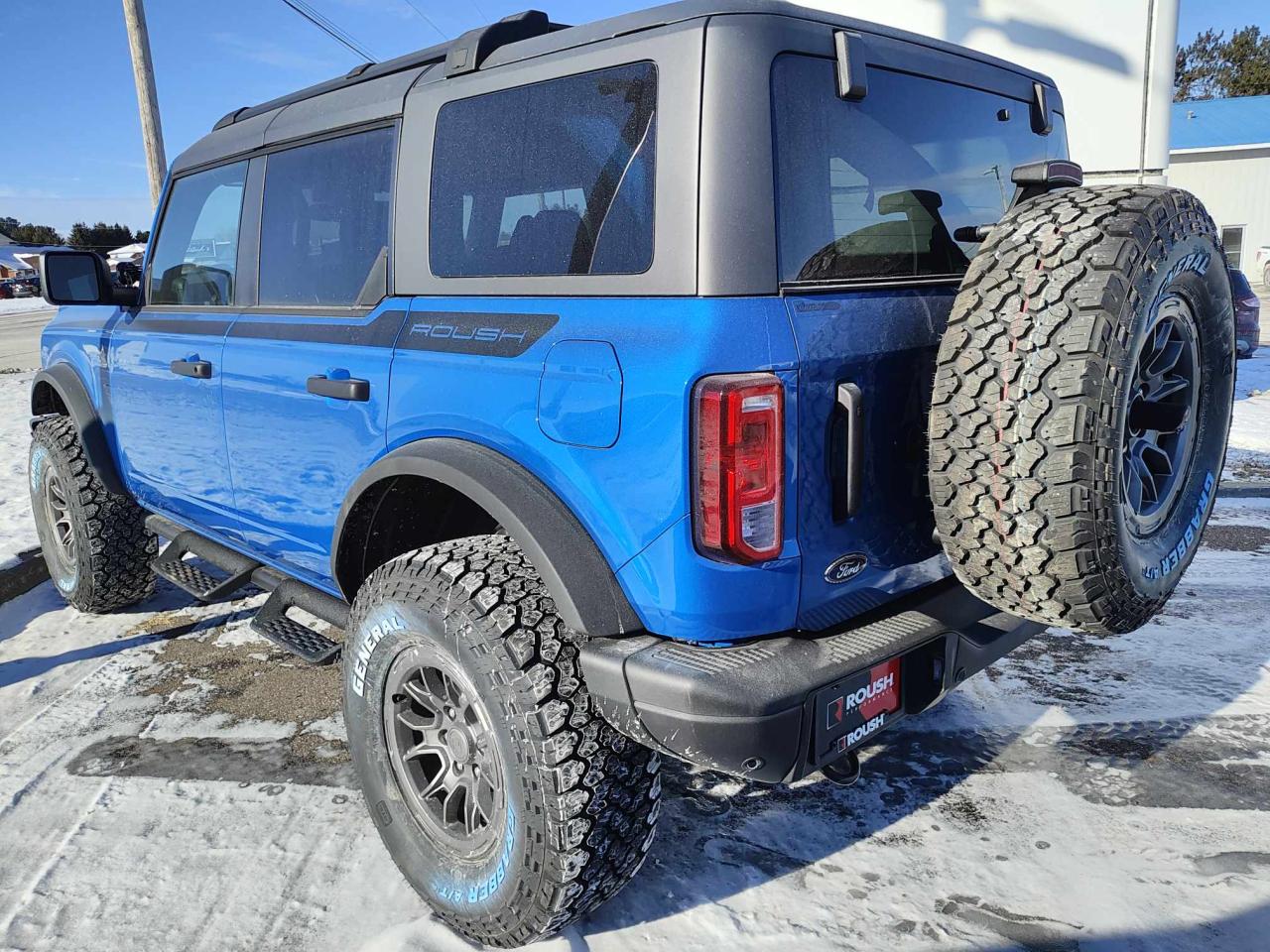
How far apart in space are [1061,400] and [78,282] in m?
3.67

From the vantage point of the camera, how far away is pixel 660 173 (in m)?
1.95

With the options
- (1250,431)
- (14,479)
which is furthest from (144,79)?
(1250,431)

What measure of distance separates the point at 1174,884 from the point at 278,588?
Result: 2801 mm

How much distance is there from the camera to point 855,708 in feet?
6.51

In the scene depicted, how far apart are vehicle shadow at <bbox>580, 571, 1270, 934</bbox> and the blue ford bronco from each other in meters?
0.27

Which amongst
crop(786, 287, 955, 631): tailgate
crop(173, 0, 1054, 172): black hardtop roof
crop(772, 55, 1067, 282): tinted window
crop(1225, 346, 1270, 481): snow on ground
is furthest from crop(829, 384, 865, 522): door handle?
crop(1225, 346, 1270, 481): snow on ground

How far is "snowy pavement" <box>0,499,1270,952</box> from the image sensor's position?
233 centimetres

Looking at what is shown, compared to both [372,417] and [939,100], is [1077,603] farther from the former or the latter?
[372,417]

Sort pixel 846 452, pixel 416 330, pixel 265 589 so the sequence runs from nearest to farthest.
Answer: pixel 846 452, pixel 416 330, pixel 265 589

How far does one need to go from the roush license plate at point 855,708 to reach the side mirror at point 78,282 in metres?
3.34

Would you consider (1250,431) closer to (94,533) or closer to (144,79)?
(94,533)

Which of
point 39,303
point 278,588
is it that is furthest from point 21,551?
point 39,303

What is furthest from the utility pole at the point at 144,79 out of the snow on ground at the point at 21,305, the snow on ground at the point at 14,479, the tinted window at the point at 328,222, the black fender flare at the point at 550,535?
the snow on ground at the point at 21,305

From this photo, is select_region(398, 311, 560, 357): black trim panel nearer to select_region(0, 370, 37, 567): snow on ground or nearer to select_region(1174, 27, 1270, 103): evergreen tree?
select_region(0, 370, 37, 567): snow on ground
